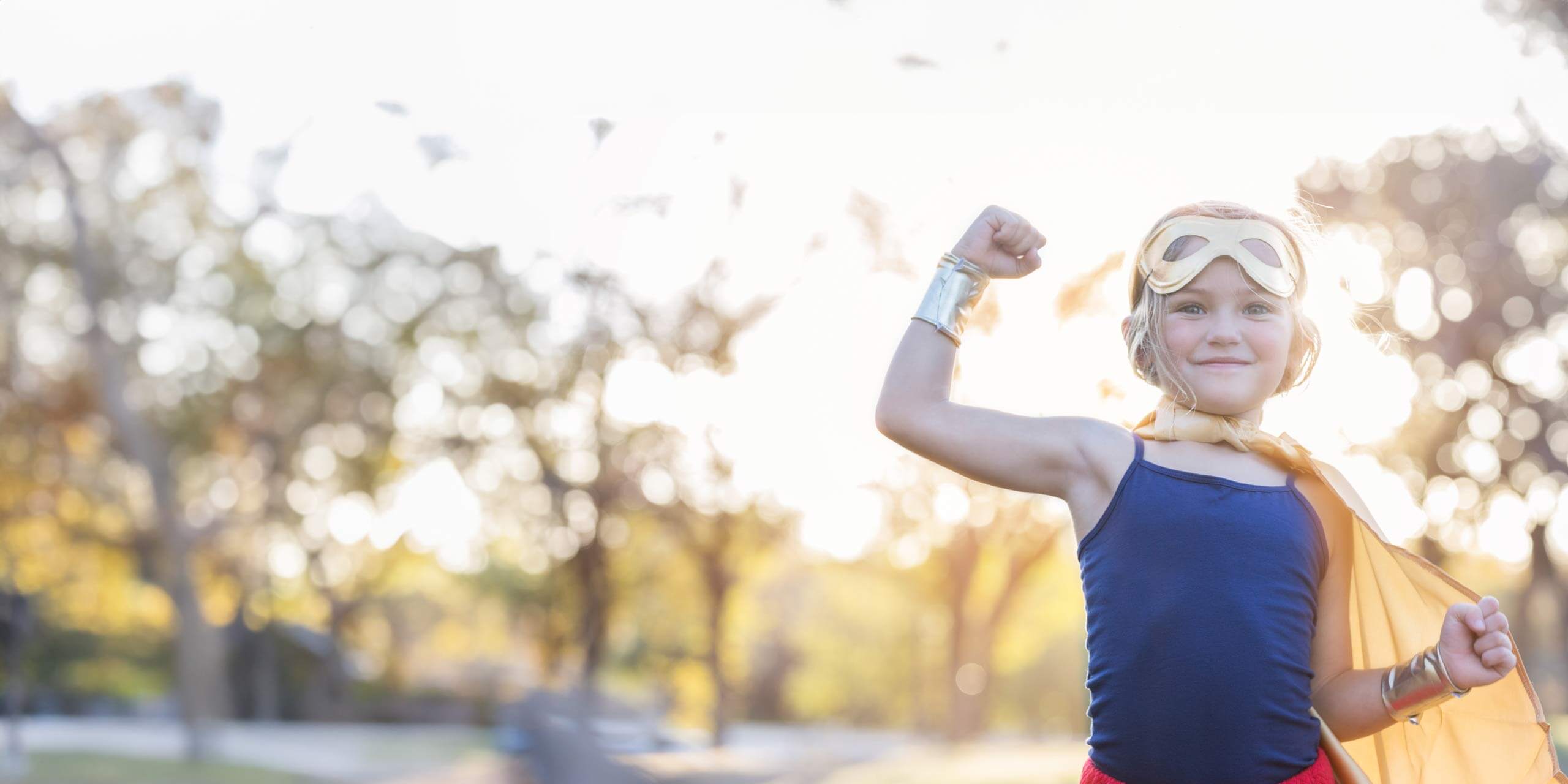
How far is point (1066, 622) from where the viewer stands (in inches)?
1553

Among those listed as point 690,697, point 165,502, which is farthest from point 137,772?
point 690,697

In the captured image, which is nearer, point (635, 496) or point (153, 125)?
point (153, 125)

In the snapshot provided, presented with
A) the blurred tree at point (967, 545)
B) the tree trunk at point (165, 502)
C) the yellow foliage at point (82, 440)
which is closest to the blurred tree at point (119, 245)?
the tree trunk at point (165, 502)

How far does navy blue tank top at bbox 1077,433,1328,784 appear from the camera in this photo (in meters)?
1.56

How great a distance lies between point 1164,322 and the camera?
5.59 ft

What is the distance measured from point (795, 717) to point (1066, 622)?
8.89m

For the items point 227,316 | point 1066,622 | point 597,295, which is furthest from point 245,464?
point 1066,622

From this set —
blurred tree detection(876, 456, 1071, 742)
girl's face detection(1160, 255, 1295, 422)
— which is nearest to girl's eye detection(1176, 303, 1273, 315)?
girl's face detection(1160, 255, 1295, 422)

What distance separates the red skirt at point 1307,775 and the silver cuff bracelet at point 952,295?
582mm

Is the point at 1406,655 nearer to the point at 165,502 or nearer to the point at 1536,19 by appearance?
the point at 1536,19

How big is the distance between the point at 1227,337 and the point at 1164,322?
85mm

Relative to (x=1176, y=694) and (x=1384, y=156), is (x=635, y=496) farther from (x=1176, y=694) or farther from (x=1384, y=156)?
(x=1176, y=694)

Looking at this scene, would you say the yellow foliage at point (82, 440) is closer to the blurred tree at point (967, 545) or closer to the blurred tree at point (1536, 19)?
the blurred tree at point (967, 545)

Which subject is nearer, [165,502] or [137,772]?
[137,772]
